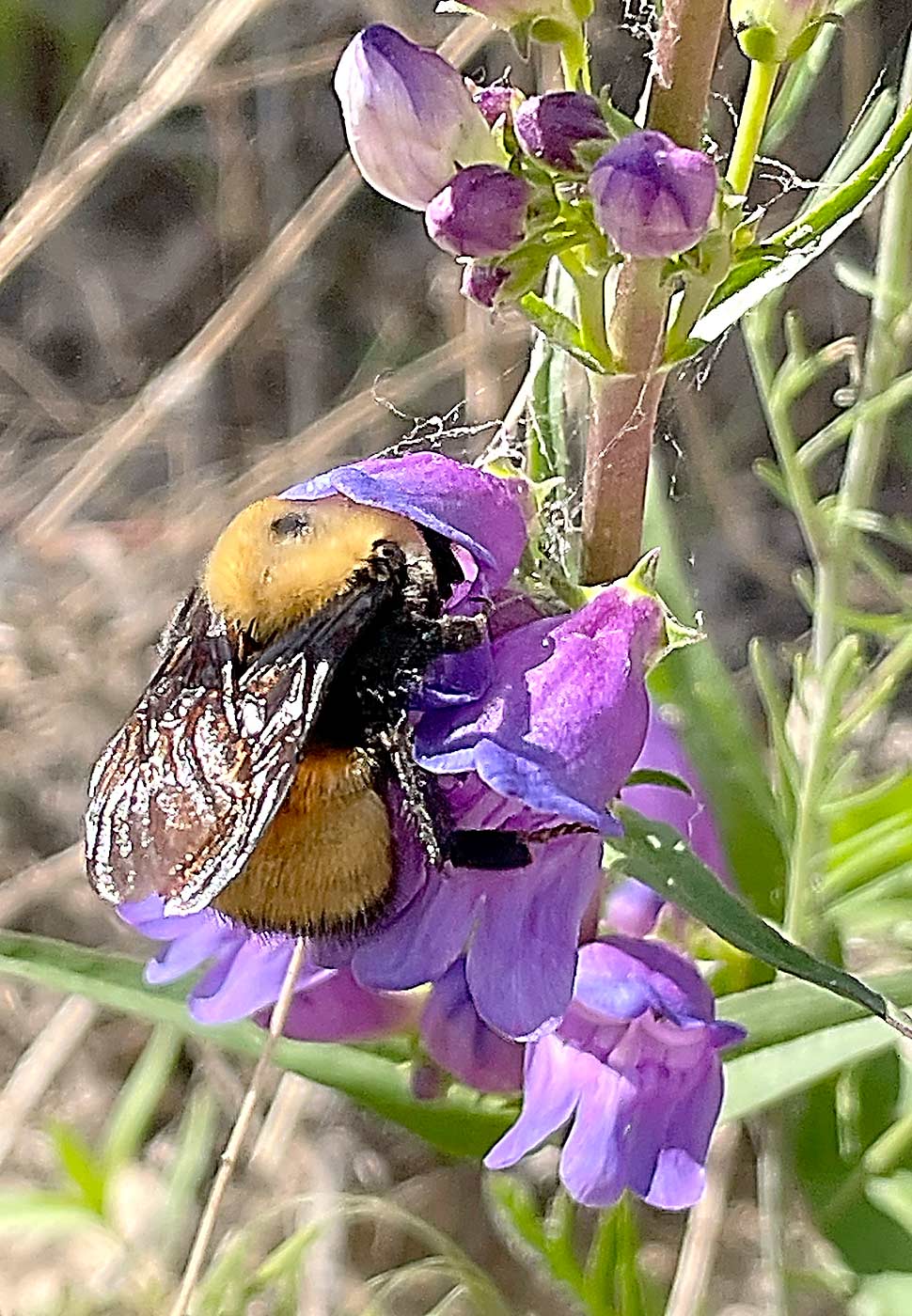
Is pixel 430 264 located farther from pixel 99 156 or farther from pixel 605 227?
pixel 605 227

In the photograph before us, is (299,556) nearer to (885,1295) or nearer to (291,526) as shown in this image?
(291,526)

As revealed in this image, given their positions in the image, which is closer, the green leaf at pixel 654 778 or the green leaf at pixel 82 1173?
the green leaf at pixel 654 778

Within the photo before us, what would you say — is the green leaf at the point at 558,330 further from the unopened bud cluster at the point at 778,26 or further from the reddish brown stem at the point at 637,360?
the unopened bud cluster at the point at 778,26

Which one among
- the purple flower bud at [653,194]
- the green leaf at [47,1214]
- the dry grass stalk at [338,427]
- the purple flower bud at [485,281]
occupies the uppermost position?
the purple flower bud at [653,194]

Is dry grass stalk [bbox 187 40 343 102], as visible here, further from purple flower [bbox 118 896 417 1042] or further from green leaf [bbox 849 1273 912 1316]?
green leaf [bbox 849 1273 912 1316]

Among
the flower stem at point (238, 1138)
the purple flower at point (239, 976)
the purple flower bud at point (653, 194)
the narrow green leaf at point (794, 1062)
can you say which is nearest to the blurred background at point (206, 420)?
the flower stem at point (238, 1138)

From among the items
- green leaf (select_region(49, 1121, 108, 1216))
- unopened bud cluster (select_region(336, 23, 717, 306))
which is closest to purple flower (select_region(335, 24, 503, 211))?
unopened bud cluster (select_region(336, 23, 717, 306))
